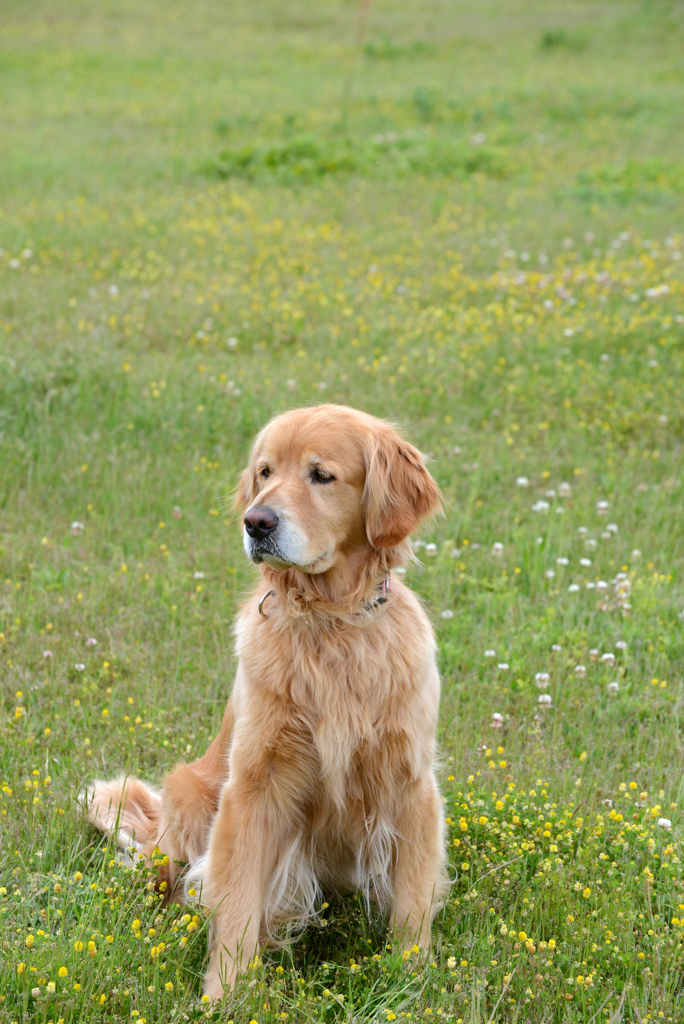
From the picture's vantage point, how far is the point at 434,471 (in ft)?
19.2

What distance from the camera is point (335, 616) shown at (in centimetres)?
292

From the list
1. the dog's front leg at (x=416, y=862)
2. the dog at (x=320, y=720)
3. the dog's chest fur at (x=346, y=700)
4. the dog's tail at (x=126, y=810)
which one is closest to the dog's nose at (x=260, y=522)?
the dog at (x=320, y=720)

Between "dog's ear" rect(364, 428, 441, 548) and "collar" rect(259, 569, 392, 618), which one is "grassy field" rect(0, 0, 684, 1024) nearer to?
"collar" rect(259, 569, 392, 618)

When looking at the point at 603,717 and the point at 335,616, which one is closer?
the point at 335,616

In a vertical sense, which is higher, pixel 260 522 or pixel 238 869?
pixel 260 522

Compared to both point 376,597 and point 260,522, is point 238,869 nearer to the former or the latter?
point 376,597

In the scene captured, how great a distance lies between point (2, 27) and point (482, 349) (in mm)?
18327

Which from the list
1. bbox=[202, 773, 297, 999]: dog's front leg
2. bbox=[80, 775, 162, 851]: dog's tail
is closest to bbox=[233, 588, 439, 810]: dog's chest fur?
bbox=[202, 773, 297, 999]: dog's front leg

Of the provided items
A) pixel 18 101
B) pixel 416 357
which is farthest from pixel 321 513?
pixel 18 101

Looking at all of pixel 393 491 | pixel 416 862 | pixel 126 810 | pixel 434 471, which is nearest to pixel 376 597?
pixel 393 491

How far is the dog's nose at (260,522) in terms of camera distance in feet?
8.80

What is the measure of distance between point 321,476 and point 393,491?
244 millimetres

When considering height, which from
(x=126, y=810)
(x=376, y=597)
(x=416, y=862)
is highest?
(x=376, y=597)

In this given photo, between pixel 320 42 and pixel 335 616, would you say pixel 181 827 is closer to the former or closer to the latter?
pixel 335 616
